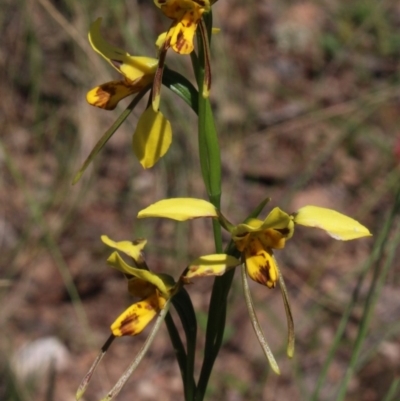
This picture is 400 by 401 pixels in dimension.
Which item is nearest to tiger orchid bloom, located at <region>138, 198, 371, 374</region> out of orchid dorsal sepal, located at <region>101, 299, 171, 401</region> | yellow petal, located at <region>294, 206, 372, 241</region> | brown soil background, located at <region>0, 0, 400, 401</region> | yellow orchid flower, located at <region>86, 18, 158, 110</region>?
yellow petal, located at <region>294, 206, 372, 241</region>

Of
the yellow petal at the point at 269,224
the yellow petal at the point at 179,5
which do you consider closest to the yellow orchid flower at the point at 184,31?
the yellow petal at the point at 179,5

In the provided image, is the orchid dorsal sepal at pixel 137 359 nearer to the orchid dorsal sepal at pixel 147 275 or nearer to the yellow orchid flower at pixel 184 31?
the orchid dorsal sepal at pixel 147 275

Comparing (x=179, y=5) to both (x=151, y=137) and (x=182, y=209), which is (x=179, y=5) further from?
(x=182, y=209)

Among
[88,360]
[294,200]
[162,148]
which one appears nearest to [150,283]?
[162,148]

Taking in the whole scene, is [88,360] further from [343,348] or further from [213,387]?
[343,348]

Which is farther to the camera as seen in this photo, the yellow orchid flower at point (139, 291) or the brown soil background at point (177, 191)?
the brown soil background at point (177, 191)

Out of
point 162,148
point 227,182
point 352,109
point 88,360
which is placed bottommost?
point 88,360
